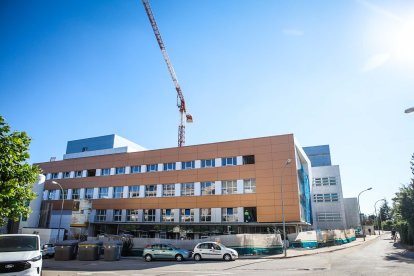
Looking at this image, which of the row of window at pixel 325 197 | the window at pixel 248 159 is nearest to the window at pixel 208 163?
the window at pixel 248 159

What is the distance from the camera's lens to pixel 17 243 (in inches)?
440

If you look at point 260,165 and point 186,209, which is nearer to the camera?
point 260,165

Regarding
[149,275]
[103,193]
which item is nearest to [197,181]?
[103,193]

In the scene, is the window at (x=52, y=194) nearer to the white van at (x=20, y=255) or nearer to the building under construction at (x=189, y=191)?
the building under construction at (x=189, y=191)

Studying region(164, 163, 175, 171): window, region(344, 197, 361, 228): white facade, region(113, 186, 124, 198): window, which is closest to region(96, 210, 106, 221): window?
region(113, 186, 124, 198): window

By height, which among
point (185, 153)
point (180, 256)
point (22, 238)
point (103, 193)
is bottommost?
point (180, 256)

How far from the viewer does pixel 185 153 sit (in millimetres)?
43250

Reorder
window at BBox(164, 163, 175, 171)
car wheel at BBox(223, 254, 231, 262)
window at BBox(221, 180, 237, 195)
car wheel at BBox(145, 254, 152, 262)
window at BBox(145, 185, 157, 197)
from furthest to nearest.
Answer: window at BBox(145, 185, 157, 197) < window at BBox(164, 163, 175, 171) < window at BBox(221, 180, 237, 195) < car wheel at BBox(145, 254, 152, 262) < car wheel at BBox(223, 254, 231, 262)

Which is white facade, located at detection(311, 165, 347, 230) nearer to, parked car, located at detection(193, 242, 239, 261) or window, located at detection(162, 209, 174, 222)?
window, located at detection(162, 209, 174, 222)

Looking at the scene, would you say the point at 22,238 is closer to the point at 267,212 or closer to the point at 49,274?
the point at 49,274

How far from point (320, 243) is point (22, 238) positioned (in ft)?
100

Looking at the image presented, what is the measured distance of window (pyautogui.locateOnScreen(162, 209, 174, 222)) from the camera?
41.4m

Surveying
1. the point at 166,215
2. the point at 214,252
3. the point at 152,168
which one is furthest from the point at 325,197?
the point at 214,252

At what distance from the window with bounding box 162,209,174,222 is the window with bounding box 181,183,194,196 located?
3.04m
